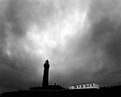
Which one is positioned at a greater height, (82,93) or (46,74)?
(46,74)

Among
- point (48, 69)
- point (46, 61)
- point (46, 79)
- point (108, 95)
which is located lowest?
point (108, 95)

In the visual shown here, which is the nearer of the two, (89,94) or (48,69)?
(89,94)

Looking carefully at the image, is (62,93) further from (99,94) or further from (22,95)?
(22,95)

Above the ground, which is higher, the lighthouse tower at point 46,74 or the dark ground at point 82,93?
the lighthouse tower at point 46,74

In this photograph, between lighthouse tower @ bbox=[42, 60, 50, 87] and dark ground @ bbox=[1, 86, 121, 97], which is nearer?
dark ground @ bbox=[1, 86, 121, 97]

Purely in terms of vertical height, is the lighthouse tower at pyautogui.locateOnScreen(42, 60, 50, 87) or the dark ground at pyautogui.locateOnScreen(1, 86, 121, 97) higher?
the lighthouse tower at pyautogui.locateOnScreen(42, 60, 50, 87)

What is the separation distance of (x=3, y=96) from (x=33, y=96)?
811 cm

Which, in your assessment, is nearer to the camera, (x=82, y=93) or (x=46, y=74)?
(x=82, y=93)

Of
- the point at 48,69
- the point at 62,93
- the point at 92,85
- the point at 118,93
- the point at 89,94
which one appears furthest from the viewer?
the point at 92,85

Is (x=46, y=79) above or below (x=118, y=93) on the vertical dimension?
above

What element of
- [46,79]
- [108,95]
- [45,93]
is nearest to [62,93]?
[45,93]

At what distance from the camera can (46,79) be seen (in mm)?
33781

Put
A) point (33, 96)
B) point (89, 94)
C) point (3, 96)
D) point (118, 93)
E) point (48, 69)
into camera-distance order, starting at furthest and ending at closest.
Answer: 1. point (48, 69)
2. point (3, 96)
3. point (33, 96)
4. point (89, 94)
5. point (118, 93)

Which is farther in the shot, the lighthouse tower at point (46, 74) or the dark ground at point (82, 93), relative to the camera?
the lighthouse tower at point (46, 74)
